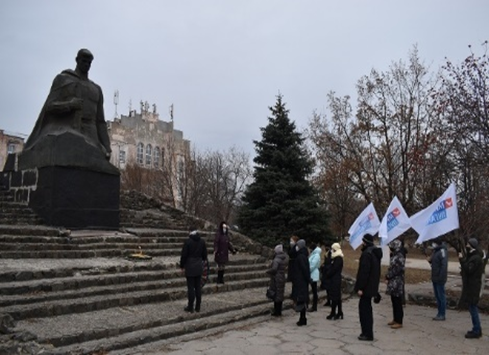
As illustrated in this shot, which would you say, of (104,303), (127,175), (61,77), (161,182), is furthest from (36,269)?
(127,175)

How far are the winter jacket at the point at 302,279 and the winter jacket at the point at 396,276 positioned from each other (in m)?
1.49

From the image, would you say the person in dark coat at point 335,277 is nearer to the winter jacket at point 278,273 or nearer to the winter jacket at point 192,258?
the winter jacket at point 278,273

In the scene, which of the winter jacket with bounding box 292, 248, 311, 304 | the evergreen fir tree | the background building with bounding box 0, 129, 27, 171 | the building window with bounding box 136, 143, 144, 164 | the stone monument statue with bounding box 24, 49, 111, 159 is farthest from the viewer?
the building window with bounding box 136, 143, 144, 164

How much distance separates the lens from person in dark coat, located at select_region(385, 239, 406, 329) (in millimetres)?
7988

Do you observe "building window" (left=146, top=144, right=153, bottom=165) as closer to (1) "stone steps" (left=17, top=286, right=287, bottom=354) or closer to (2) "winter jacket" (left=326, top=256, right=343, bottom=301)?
(1) "stone steps" (left=17, top=286, right=287, bottom=354)

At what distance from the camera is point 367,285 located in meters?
6.98

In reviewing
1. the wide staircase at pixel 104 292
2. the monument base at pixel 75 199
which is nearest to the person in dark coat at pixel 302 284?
the wide staircase at pixel 104 292

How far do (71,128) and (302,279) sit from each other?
9.13m

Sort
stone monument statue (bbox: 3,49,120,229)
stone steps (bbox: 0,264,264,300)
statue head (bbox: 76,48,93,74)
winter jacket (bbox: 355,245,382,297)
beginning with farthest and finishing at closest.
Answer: statue head (bbox: 76,48,93,74)
stone monument statue (bbox: 3,49,120,229)
stone steps (bbox: 0,264,264,300)
winter jacket (bbox: 355,245,382,297)

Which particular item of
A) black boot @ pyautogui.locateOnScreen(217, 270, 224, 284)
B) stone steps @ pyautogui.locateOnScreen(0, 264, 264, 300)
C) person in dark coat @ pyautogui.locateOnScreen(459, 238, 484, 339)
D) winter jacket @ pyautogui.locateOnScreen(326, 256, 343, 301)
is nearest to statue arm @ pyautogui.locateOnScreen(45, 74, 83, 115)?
stone steps @ pyautogui.locateOnScreen(0, 264, 264, 300)

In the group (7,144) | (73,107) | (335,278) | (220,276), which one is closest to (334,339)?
(335,278)

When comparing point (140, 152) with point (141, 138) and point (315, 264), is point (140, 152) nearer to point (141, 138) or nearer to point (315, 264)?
point (141, 138)

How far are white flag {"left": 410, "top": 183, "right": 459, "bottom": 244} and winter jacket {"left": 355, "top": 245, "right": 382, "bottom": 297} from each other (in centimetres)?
156

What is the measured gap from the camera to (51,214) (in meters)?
12.7
